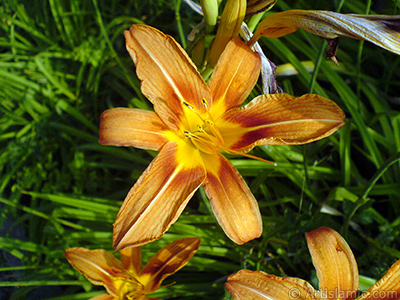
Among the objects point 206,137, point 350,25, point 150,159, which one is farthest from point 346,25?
point 150,159

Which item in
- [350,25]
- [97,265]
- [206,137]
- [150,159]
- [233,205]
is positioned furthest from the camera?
[150,159]

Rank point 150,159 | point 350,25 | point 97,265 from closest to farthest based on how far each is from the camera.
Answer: point 350,25 → point 97,265 → point 150,159

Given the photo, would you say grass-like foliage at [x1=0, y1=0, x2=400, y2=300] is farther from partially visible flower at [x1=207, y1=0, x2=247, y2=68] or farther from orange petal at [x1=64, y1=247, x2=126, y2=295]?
partially visible flower at [x1=207, y1=0, x2=247, y2=68]

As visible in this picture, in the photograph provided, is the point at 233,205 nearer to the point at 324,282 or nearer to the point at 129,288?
the point at 324,282

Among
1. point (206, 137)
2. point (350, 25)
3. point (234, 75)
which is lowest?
point (206, 137)

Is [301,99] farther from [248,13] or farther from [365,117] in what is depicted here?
[365,117]

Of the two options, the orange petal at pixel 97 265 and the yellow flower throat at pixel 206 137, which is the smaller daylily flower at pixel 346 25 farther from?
the orange petal at pixel 97 265

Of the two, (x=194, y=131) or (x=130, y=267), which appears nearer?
(x=194, y=131)

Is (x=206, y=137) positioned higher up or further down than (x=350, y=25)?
further down
